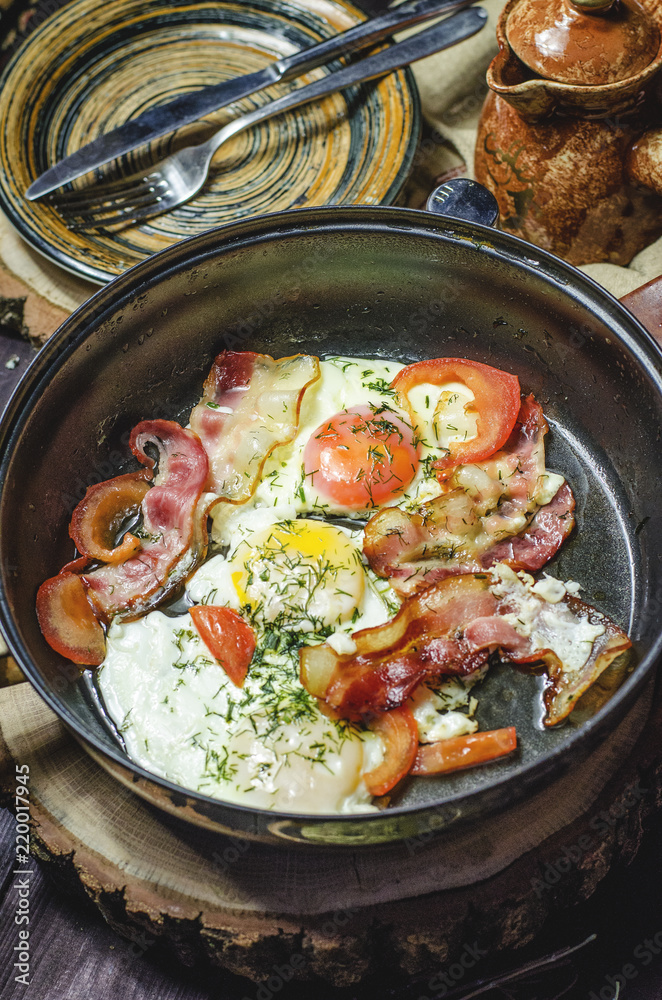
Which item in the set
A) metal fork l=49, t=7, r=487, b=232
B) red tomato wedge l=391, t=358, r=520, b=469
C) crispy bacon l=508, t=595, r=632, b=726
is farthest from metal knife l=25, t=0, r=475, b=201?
crispy bacon l=508, t=595, r=632, b=726

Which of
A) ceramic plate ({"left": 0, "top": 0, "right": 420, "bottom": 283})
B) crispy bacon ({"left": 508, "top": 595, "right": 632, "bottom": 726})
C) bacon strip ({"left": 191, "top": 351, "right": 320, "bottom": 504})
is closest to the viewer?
crispy bacon ({"left": 508, "top": 595, "right": 632, "bottom": 726})

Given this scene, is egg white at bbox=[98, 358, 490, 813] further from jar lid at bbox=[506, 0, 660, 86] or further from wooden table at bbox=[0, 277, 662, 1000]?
jar lid at bbox=[506, 0, 660, 86]

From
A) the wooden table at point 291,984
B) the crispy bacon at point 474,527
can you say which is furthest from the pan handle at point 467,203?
the wooden table at point 291,984

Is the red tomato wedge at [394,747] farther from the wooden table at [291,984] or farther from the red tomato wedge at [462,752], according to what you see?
the wooden table at [291,984]

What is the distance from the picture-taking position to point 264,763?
206 centimetres

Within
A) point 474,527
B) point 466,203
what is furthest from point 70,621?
point 466,203

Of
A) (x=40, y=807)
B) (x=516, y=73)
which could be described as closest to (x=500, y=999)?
(x=40, y=807)

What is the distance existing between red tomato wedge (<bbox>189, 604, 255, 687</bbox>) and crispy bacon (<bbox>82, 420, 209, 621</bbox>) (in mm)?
174

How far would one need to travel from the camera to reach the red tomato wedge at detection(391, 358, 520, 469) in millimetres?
2531

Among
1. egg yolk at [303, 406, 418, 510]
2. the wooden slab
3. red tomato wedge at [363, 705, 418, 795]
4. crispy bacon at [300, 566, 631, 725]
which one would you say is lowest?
the wooden slab

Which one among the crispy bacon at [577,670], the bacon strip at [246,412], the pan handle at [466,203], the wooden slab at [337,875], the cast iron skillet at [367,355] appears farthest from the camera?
the pan handle at [466,203]

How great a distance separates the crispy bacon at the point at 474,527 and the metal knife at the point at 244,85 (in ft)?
6.21

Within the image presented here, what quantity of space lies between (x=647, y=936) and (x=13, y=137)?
371 cm

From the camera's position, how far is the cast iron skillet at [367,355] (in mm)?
2287
